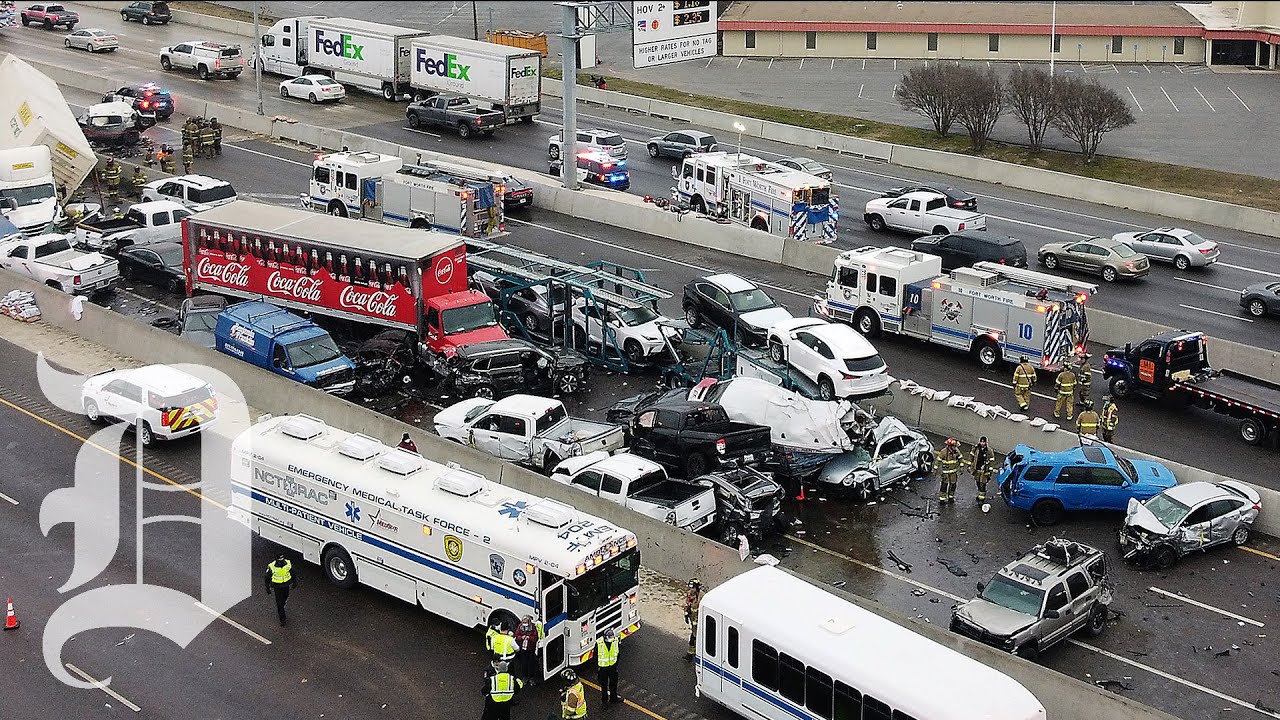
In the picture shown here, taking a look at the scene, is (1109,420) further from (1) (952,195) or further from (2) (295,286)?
(2) (295,286)

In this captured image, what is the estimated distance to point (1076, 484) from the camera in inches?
1085

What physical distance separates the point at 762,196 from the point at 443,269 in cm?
1366

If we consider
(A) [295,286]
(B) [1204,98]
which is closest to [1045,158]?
(B) [1204,98]

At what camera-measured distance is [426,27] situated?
290 feet

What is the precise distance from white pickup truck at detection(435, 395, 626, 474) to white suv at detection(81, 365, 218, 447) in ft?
17.2

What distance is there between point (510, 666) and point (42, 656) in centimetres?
775

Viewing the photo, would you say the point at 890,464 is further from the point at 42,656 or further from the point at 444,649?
the point at 42,656

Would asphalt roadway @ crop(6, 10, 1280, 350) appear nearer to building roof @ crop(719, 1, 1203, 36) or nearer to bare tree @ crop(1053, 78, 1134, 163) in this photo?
bare tree @ crop(1053, 78, 1134, 163)

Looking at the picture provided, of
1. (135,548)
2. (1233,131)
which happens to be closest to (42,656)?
(135,548)

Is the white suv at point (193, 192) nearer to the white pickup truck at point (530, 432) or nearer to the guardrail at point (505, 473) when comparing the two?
the guardrail at point (505, 473)

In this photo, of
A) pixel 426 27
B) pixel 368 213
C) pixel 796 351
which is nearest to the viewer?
pixel 796 351

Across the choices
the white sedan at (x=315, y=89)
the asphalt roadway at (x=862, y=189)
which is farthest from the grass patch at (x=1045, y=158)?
the white sedan at (x=315, y=89)

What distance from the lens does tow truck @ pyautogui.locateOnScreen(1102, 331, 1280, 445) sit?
3095 centimetres
